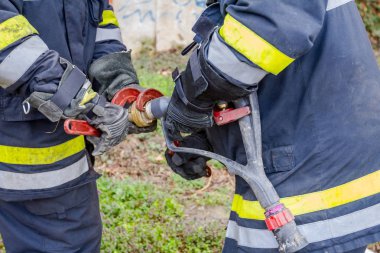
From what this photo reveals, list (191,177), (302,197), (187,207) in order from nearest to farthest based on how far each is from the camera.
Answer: (302,197)
(191,177)
(187,207)

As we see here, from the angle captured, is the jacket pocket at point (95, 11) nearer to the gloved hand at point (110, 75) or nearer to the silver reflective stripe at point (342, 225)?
the gloved hand at point (110, 75)

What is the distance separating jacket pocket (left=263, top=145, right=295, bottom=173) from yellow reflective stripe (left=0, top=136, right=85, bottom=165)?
929 millimetres

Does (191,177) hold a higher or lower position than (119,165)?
higher

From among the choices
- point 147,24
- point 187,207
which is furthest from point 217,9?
point 147,24

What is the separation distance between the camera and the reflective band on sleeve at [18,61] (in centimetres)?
206

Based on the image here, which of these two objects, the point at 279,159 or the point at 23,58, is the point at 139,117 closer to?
the point at 23,58

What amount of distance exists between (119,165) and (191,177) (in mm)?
2273

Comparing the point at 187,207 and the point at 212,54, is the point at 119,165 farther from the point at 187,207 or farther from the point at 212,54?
the point at 212,54

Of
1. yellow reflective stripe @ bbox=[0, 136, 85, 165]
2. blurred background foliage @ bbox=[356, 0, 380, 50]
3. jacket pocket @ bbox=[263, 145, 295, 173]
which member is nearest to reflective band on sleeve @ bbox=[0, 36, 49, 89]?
yellow reflective stripe @ bbox=[0, 136, 85, 165]

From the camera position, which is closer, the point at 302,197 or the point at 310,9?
the point at 310,9

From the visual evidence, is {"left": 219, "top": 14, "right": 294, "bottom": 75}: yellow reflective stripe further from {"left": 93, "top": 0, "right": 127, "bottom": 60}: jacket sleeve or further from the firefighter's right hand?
{"left": 93, "top": 0, "right": 127, "bottom": 60}: jacket sleeve

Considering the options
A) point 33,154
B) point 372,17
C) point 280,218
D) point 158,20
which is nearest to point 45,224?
point 33,154

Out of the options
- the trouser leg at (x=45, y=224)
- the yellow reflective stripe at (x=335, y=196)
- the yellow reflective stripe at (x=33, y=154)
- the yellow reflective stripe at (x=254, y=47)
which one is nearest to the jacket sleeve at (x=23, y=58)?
the yellow reflective stripe at (x=33, y=154)

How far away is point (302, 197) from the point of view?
6.58 ft
